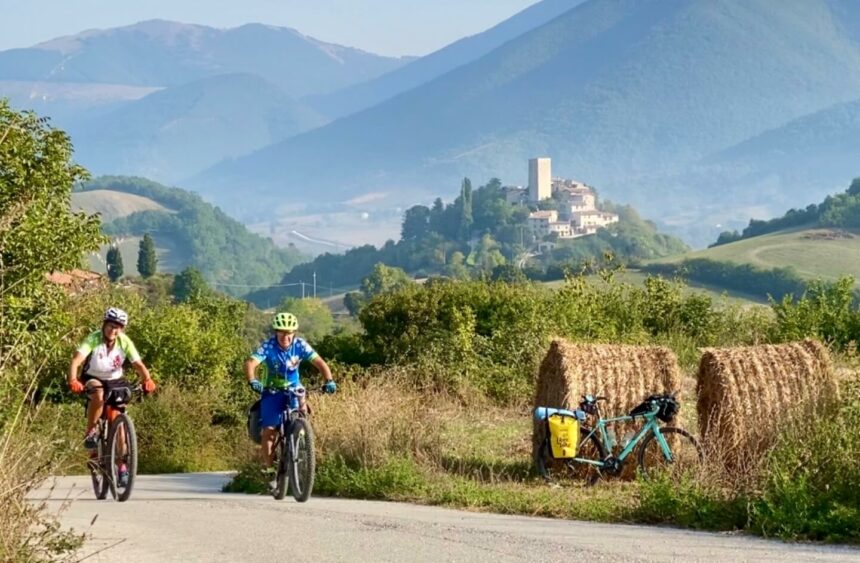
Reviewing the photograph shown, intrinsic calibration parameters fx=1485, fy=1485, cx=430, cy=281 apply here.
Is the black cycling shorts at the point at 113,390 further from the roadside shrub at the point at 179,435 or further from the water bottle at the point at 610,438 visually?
the roadside shrub at the point at 179,435

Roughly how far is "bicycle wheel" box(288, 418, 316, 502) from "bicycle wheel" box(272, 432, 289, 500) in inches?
4.3

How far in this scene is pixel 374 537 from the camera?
10.3 metres

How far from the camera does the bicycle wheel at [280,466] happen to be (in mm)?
12602

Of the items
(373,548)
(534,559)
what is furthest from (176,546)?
(534,559)

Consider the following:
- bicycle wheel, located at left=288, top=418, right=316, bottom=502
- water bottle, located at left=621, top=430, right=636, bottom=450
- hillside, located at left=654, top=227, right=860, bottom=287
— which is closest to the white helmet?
bicycle wheel, located at left=288, top=418, right=316, bottom=502

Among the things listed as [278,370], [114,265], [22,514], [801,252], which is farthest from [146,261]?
[22,514]

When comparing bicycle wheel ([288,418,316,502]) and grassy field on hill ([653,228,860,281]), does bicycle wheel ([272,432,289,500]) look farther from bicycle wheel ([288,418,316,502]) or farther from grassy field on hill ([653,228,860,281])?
grassy field on hill ([653,228,860,281])

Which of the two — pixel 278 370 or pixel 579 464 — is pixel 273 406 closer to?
pixel 278 370

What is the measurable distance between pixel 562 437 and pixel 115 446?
13.4 feet

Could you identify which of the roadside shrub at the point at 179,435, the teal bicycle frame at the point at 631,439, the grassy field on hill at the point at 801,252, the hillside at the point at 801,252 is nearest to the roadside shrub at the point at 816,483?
the teal bicycle frame at the point at 631,439

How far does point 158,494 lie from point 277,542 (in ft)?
14.8

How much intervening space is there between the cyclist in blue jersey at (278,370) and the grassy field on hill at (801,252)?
151 meters

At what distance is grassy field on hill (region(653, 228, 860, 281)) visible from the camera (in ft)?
545

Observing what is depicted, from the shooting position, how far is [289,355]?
12.7 meters
